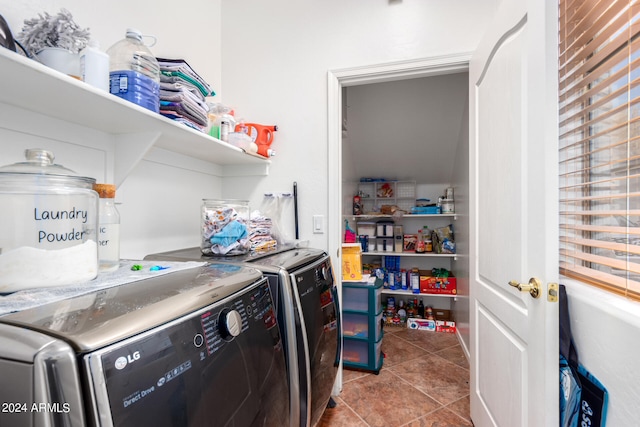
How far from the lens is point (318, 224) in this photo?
1790mm

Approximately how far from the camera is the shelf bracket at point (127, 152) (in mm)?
1141

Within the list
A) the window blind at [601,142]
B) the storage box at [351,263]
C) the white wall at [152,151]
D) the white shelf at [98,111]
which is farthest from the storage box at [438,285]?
the white shelf at [98,111]

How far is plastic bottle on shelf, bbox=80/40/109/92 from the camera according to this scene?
81cm

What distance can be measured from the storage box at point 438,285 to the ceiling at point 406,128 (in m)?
1.19

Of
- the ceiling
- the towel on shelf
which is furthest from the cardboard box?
the towel on shelf

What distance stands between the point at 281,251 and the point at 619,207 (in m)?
1.27

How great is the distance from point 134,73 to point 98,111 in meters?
0.17

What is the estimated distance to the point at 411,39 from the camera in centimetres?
164

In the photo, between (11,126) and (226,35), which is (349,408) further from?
(226,35)

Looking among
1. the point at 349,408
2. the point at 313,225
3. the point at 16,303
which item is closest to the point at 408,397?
the point at 349,408

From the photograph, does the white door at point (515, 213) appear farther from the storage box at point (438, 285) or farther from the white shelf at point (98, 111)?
the storage box at point (438, 285)

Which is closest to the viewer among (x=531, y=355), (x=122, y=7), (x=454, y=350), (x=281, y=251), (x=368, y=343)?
(x=531, y=355)

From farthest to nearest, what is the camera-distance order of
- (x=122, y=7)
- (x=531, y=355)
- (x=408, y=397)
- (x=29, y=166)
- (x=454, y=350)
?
(x=454, y=350), (x=408, y=397), (x=122, y=7), (x=531, y=355), (x=29, y=166)

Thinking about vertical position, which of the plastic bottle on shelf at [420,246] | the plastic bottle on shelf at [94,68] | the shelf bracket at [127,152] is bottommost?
the plastic bottle on shelf at [420,246]
